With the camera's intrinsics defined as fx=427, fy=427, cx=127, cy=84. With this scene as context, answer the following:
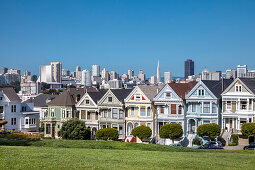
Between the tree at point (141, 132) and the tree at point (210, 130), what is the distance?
24.7 feet

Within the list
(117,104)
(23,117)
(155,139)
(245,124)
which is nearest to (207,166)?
Answer: (245,124)

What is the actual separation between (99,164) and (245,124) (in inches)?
1183

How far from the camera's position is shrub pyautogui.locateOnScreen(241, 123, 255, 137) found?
50719 mm

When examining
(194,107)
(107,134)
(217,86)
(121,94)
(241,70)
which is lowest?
(107,134)

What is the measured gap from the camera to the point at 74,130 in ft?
201

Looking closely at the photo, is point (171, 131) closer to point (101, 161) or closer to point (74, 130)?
point (74, 130)

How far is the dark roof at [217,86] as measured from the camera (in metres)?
56.1

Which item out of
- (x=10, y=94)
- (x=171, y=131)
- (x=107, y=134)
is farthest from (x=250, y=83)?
(x=10, y=94)

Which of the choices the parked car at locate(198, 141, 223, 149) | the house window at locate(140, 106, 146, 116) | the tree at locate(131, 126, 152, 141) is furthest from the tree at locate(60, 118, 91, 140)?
the parked car at locate(198, 141, 223, 149)

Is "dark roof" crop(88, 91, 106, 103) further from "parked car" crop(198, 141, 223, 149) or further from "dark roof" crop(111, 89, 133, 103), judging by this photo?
"parked car" crop(198, 141, 223, 149)

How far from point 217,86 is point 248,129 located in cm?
864

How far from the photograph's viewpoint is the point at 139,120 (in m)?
60.6

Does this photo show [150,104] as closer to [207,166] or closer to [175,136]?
[175,136]

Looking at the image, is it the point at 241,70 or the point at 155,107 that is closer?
the point at 155,107
